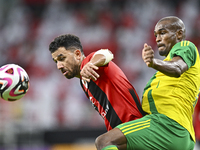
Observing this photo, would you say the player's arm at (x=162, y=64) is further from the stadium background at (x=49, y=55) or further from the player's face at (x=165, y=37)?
the stadium background at (x=49, y=55)

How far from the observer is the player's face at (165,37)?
3543 mm

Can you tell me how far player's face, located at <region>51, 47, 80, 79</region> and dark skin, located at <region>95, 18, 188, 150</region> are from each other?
1.03m

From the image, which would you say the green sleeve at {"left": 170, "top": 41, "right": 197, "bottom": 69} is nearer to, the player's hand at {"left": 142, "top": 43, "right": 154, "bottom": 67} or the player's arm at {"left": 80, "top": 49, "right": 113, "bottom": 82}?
the player's hand at {"left": 142, "top": 43, "right": 154, "bottom": 67}

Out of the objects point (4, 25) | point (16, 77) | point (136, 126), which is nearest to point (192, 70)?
point (136, 126)

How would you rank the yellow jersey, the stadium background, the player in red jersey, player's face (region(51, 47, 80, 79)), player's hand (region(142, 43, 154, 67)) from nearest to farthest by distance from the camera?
player's hand (region(142, 43, 154, 67)) < the yellow jersey < the player in red jersey < player's face (region(51, 47, 80, 79)) < the stadium background

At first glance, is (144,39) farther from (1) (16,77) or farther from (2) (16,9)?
(1) (16,77)

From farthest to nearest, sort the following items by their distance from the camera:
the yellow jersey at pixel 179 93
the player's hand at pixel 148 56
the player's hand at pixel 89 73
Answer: the yellow jersey at pixel 179 93
the player's hand at pixel 89 73
the player's hand at pixel 148 56

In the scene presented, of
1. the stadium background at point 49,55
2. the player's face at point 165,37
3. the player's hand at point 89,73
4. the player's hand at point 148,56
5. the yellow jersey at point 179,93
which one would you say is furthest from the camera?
the stadium background at point 49,55

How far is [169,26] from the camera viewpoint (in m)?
3.56

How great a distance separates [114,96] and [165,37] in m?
0.91

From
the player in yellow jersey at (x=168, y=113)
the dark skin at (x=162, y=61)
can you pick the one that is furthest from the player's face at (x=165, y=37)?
the player in yellow jersey at (x=168, y=113)

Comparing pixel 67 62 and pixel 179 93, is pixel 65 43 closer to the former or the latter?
pixel 67 62

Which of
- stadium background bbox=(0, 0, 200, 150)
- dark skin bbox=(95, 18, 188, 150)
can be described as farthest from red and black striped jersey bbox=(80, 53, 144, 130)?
stadium background bbox=(0, 0, 200, 150)

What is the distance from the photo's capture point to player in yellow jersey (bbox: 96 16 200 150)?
9.82 feet
